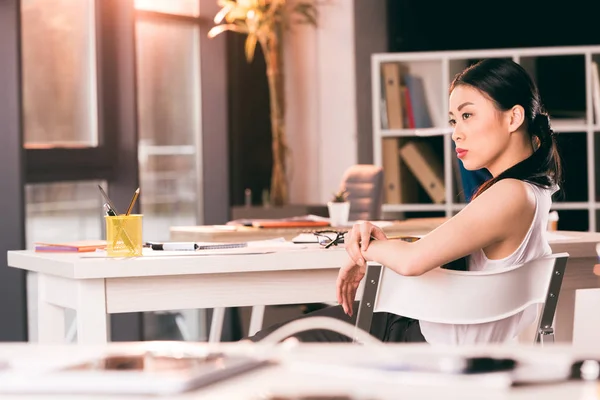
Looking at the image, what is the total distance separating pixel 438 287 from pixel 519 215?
0.85 feet

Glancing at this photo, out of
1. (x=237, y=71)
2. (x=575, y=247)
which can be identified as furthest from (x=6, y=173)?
(x=575, y=247)

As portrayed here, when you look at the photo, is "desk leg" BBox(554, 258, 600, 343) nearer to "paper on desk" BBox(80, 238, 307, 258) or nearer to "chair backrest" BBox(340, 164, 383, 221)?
"paper on desk" BBox(80, 238, 307, 258)

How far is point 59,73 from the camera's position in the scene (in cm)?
432

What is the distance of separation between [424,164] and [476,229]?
3.44 m

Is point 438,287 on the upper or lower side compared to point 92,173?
lower

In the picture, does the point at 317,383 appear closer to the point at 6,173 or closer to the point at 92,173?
the point at 6,173

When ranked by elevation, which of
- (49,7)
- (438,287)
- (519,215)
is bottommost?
(438,287)

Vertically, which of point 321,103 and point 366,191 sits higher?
point 321,103

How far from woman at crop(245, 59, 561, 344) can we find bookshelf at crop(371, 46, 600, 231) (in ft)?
9.93

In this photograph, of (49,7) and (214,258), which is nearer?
(214,258)

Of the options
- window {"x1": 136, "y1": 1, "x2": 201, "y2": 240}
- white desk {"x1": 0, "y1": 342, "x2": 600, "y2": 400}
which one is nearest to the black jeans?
white desk {"x1": 0, "y1": 342, "x2": 600, "y2": 400}

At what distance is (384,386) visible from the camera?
0.90 meters

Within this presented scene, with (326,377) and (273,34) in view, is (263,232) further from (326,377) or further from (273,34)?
(326,377)

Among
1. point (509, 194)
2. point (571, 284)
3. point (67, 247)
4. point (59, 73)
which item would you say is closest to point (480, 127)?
point (509, 194)
